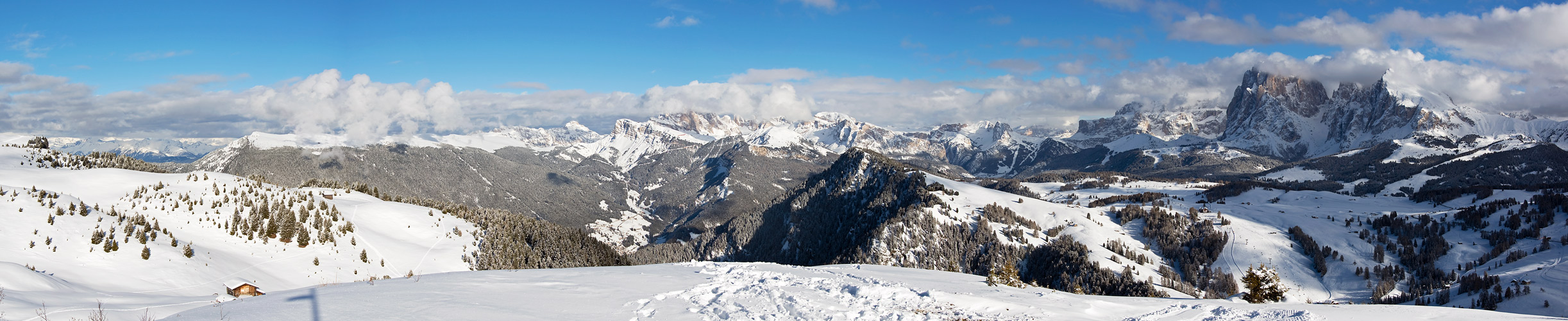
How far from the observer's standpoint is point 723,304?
16922mm

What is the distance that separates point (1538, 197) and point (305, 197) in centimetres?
19059

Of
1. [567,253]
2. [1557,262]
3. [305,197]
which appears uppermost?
[305,197]

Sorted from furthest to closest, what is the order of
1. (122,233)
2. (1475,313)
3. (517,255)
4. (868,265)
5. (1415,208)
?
(1415,208)
(517,255)
(868,265)
(122,233)
(1475,313)

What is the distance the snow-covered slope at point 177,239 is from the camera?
20578 millimetres

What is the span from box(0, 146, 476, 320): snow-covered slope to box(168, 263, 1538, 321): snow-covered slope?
3891 millimetres

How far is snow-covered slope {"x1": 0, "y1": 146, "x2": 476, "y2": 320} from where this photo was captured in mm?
20578

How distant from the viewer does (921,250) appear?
4786 inches

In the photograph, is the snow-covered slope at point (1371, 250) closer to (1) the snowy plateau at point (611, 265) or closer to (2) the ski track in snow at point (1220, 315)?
(1) the snowy plateau at point (611, 265)

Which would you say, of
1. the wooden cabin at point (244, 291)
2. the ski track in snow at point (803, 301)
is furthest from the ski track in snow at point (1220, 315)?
the wooden cabin at point (244, 291)

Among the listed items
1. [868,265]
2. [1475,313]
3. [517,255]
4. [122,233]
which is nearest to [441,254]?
[517,255]

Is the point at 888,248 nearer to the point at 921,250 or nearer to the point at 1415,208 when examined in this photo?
the point at 921,250

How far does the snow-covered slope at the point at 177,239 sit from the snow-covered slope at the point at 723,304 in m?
3.89

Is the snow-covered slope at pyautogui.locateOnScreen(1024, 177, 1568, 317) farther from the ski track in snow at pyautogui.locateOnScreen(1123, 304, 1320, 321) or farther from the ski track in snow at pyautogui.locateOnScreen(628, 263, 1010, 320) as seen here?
the ski track in snow at pyautogui.locateOnScreen(628, 263, 1010, 320)

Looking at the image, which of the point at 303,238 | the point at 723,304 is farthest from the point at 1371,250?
the point at 303,238
